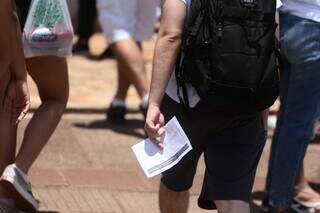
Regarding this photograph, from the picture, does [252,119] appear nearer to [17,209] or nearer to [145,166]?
[145,166]

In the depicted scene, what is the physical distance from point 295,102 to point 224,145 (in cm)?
109

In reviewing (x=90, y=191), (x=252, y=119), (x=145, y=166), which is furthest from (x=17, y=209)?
(x=252, y=119)

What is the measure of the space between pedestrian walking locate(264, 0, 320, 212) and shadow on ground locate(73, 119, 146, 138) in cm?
176

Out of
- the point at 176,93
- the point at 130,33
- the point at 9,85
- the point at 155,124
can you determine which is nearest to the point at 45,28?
the point at 9,85

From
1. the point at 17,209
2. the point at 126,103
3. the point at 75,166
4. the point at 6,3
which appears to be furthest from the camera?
the point at 126,103

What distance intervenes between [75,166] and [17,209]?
1.21m

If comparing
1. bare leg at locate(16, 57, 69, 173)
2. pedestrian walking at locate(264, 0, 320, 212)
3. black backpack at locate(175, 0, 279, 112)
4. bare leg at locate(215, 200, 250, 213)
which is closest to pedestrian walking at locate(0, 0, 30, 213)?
bare leg at locate(16, 57, 69, 173)

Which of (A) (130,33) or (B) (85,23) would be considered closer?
(A) (130,33)

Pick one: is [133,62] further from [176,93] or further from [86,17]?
[86,17]

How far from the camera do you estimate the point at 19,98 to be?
429cm

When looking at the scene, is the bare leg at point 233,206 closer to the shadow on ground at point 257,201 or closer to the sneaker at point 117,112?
the shadow on ground at point 257,201

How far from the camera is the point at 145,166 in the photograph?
3771 millimetres

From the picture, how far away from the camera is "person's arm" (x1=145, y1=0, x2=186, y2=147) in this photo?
3672mm

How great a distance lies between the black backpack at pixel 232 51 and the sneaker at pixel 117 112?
10.4 feet
